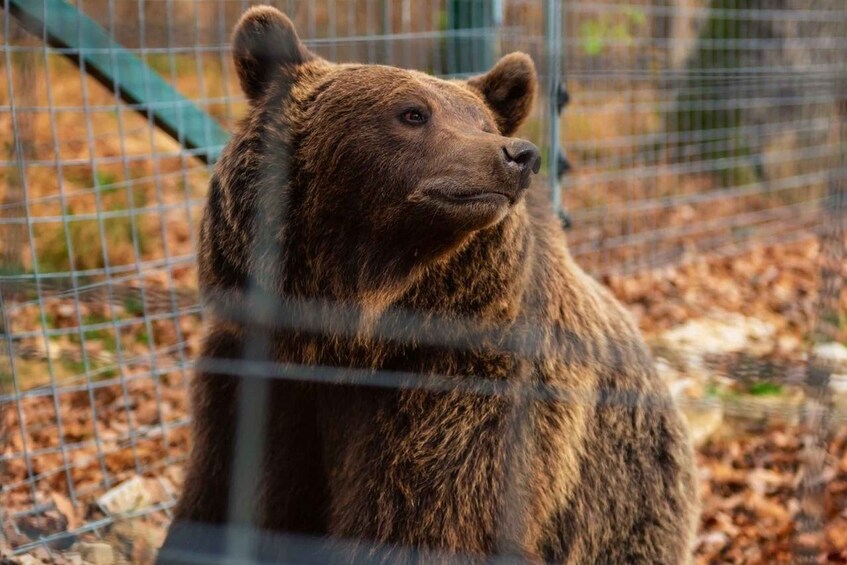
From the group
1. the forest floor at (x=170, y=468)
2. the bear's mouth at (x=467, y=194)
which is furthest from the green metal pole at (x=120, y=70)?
the bear's mouth at (x=467, y=194)

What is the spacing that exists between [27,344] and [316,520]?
9.04 feet

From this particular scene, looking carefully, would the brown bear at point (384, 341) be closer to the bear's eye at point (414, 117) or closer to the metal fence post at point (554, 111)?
the bear's eye at point (414, 117)

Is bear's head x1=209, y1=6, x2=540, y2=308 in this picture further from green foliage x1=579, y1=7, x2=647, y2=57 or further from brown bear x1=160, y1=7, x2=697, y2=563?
green foliage x1=579, y1=7, x2=647, y2=57

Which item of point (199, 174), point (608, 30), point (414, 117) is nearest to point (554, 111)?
point (414, 117)

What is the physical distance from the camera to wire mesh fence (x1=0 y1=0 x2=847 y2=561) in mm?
3748

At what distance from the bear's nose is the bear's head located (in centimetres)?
4

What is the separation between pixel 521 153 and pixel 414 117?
0.46 meters

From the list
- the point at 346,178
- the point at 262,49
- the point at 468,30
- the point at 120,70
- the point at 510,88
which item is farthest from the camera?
the point at 468,30

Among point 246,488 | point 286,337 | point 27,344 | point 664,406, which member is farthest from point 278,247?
point 27,344

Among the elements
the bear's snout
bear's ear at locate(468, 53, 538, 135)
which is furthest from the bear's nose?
bear's ear at locate(468, 53, 538, 135)

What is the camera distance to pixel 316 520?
3.45 metres

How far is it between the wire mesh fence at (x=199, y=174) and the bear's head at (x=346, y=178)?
0.18 metres

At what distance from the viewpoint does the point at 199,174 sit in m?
8.20

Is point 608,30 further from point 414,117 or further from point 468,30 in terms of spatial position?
point 414,117
